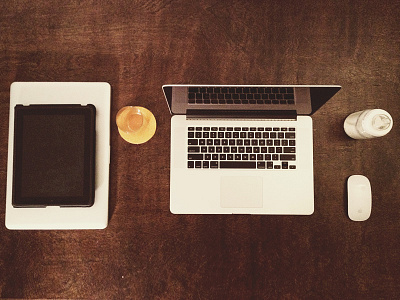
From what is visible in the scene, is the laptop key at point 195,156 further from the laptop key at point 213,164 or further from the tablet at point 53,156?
the tablet at point 53,156

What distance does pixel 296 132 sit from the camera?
91 cm

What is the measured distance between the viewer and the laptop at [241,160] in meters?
0.90

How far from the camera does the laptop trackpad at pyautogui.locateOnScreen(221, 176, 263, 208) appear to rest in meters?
0.90

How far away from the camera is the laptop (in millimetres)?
898

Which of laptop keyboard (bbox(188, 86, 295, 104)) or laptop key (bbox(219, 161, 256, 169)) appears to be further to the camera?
laptop key (bbox(219, 161, 256, 169))

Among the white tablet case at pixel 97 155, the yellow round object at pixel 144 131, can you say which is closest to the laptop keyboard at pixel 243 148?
the yellow round object at pixel 144 131

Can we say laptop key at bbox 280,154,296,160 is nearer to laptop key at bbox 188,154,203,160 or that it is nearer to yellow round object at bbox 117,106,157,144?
laptop key at bbox 188,154,203,160

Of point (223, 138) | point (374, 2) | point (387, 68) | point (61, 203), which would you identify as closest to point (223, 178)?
point (223, 138)

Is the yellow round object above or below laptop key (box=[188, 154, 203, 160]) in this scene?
above

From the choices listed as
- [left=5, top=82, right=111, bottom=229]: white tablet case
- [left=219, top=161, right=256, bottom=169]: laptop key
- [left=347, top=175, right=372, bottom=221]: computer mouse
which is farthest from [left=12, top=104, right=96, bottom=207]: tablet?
[left=347, top=175, right=372, bottom=221]: computer mouse

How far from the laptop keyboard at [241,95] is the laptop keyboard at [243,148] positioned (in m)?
0.09

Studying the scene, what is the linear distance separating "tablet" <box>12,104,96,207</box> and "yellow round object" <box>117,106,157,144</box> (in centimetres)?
9

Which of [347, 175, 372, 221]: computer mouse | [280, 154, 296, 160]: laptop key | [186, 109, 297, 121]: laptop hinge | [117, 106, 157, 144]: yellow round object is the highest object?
[186, 109, 297, 121]: laptop hinge

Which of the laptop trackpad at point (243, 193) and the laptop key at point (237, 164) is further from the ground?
the laptop key at point (237, 164)
